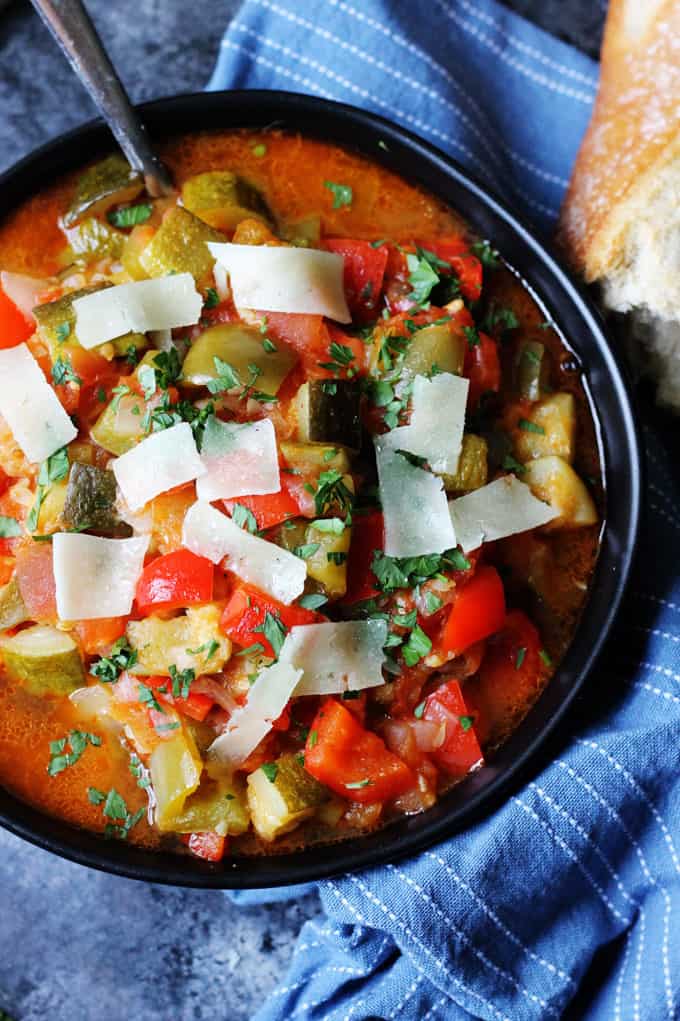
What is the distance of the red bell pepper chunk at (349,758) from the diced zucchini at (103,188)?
1584 millimetres

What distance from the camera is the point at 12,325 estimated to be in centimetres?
302

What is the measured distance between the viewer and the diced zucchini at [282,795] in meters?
2.78

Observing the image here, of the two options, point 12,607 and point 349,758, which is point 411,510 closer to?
point 349,758

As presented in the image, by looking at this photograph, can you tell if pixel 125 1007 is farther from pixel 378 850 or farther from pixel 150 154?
pixel 150 154

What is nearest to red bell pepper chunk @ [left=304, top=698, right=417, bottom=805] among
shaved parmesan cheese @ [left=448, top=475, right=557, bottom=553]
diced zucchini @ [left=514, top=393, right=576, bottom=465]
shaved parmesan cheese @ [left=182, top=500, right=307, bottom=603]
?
shaved parmesan cheese @ [left=182, top=500, right=307, bottom=603]

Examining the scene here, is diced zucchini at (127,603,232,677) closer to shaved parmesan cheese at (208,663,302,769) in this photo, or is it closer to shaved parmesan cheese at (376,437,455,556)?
shaved parmesan cheese at (208,663,302,769)

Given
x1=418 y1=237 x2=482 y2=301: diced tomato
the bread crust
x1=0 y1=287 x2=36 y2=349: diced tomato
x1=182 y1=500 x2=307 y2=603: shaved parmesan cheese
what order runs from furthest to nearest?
the bread crust, x1=418 y1=237 x2=482 y2=301: diced tomato, x1=0 y1=287 x2=36 y2=349: diced tomato, x1=182 y1=500 x2=307 y2=603: shaved parmesan cheese

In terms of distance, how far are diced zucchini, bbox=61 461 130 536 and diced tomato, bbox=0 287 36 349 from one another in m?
0.47

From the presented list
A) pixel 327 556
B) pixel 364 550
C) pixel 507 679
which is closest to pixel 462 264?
pixel 364 550

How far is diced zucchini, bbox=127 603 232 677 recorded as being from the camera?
8.86 ft

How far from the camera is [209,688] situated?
9.12 ft

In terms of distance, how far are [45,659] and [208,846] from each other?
2.20ft

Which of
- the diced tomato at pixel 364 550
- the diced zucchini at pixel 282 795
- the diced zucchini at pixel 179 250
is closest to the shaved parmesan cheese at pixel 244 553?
the diced tomato at pixel 364 550

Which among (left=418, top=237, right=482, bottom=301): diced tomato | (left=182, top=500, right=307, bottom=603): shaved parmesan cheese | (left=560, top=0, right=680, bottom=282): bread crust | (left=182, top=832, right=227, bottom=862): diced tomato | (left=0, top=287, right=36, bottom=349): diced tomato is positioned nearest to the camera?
(left=182, top=500, right=307, bottom=603): shaved parmesan cheese
